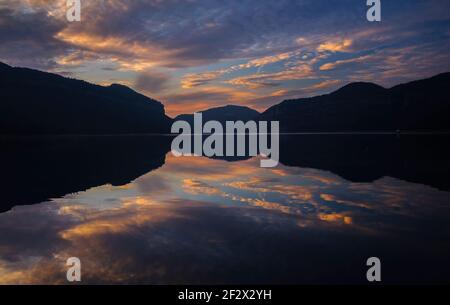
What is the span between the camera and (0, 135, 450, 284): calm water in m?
10.1

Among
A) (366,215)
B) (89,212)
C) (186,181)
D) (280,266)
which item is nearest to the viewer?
(280,266)

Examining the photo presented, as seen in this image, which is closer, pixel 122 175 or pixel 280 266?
pixel 280 266

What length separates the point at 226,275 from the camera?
9.84m

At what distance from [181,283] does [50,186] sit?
72.4 ft

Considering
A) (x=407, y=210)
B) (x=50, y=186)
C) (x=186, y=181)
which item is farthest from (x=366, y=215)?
(x=50, y=186)

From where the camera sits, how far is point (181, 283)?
9336 mm

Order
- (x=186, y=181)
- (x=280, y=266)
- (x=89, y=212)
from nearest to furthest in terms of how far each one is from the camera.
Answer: (x=280, y=266), (x=89, y=212), (x=186, y=181)

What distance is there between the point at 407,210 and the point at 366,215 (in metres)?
2.90

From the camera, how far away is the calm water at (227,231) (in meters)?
10.1

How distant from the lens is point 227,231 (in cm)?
1461
